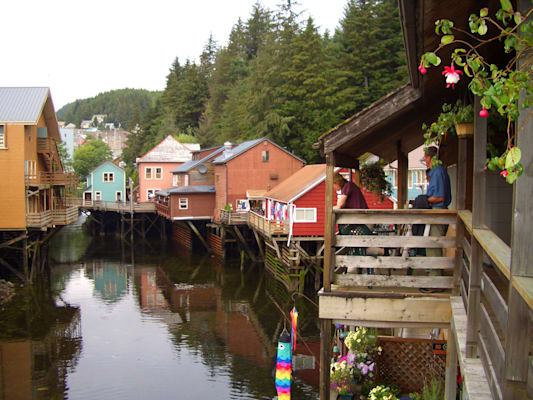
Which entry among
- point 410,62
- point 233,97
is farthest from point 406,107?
point 233,97

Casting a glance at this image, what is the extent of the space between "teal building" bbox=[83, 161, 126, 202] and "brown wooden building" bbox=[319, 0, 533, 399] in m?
55.8

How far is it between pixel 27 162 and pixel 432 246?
28.1m

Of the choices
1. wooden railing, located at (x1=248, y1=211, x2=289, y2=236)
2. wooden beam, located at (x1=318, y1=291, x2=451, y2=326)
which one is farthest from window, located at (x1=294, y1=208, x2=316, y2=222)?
wooden beam, located at (x1=318, y1=291, x2=451, y2=326)

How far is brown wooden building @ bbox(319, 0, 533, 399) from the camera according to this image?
162 inches

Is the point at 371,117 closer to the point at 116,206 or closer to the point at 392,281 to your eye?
the point at 392,281

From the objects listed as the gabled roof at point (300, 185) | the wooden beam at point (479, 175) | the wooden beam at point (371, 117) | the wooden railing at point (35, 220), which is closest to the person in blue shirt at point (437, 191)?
the wooden beam at point (371, 117)

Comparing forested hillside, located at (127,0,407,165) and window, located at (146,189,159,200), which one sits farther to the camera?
window, located at (146,189,159,200)

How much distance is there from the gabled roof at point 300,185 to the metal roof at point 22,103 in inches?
543

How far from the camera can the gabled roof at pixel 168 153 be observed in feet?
195

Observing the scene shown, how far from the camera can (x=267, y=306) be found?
25875 millimetres

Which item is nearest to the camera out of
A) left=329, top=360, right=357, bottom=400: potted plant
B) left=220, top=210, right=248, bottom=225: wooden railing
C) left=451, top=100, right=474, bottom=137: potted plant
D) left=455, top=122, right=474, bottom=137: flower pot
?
left=451, top=100, right=474, bottom=137: potted plant

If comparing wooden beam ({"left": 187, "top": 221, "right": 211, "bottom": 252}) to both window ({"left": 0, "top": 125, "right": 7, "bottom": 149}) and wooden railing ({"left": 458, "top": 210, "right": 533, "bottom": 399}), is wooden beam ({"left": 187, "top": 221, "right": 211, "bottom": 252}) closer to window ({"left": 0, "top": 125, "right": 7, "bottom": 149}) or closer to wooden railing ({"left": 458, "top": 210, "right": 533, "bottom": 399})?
window ({"left": 0, "top": 125, "right": 7, "bottom": 149})

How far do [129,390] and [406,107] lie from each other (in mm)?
12484

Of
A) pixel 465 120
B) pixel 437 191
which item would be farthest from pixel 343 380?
pixel 465 120
